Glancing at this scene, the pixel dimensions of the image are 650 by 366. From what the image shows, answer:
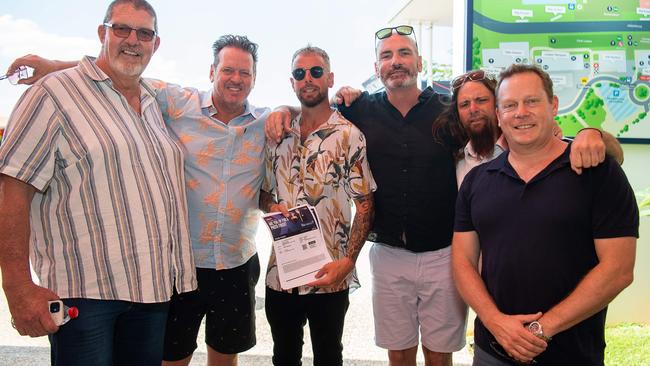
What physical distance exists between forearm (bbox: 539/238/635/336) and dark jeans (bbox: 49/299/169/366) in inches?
69.0

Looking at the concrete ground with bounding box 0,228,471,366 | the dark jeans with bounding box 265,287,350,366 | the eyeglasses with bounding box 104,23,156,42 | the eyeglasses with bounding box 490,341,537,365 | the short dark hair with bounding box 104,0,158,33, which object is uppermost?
the short dark hair with bounding box 104,0,158,33

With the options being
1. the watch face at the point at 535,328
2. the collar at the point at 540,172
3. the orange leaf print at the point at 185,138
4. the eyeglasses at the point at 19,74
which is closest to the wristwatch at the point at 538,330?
the watch face at the point at 535,328

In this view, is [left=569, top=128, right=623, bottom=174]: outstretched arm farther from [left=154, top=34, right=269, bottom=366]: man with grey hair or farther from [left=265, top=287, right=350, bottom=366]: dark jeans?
[left=154, top=34, right=269, bottom=366]: man with grey hair

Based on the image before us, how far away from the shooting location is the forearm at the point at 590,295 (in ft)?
5.93

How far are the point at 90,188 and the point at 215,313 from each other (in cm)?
111

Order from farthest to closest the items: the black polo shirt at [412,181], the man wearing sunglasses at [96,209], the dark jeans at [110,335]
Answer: the black polo shirt at [412,181] < the dark jeans at [110,335] < the man wearing sunglasses at [96,209]

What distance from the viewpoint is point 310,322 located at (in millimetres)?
2645

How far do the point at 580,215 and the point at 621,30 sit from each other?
303 centimetres

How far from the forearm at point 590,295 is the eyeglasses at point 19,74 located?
8.56ft

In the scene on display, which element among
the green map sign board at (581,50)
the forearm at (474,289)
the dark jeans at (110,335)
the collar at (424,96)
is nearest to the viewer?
the dark jeans at (110,335)

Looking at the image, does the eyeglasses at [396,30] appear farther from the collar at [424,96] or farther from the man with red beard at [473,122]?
the man with red beard at [473,122]

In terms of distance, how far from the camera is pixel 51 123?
1.84 metres

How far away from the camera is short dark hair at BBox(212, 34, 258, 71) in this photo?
274cm

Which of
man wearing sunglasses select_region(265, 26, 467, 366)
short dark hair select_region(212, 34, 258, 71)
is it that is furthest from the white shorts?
short dark hair select_region(212, 34, 258, 71)
